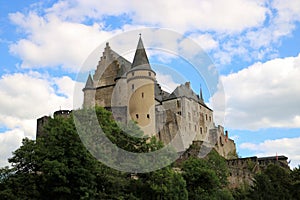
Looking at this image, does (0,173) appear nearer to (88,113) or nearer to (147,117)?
(88,113)

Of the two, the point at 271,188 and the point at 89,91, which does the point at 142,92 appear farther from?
the point at 271,188

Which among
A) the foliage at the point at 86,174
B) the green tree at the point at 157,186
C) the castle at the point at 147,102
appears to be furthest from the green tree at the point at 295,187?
the castle at the point at 147,102

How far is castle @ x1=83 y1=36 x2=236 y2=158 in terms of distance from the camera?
55750 mm

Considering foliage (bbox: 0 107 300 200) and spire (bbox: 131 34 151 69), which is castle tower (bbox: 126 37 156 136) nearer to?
spire (bbox: 131 34 151 69)

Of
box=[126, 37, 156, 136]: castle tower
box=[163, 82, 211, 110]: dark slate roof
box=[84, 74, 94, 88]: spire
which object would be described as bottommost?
box=[126, 37, 156, 136]: castle tower

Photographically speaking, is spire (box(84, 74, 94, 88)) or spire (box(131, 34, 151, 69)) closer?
spire (box(131, 34, 151, 69))

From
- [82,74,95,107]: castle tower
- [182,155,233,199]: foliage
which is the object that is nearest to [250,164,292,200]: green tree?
[182,155,233,199]: foliage

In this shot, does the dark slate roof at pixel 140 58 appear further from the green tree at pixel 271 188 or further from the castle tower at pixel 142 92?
the green tree at pixel 271 188

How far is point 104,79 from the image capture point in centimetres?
6750

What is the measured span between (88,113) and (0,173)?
931cm

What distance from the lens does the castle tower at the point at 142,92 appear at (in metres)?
54.9

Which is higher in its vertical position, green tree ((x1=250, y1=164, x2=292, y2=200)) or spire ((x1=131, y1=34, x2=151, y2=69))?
spire ((x1=131, y1=34, x2=151, y2=69))

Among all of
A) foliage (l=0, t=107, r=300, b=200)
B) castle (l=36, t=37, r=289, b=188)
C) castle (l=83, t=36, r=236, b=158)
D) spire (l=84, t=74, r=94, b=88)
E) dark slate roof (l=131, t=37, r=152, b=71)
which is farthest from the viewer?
spire (l=84, t=74, r=94, b=88)

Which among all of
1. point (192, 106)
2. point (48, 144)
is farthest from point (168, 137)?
point (48, 144)
